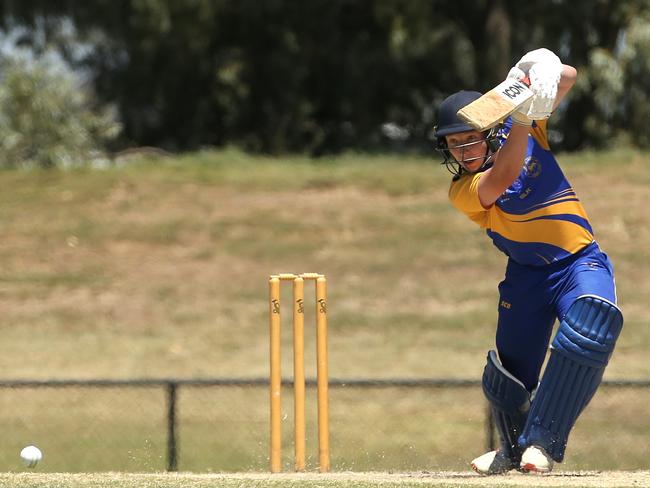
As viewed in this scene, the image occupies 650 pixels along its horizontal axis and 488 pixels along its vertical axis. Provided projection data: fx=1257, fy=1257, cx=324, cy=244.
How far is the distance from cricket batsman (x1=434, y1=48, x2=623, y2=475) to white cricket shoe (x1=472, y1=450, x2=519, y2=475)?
164mm

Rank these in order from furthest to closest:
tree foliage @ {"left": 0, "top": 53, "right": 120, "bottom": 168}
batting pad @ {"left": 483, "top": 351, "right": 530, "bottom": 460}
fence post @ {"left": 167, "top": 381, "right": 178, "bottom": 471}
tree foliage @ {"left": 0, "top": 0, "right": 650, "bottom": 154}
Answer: tree foliage @ {"left": 0, "top": 0, "right": 650, "bottom": 154} < tree foliage @ {"left": 0, "top": 53, "right": 120, "bottom": 168} < fence post @ {"left": 167, "top": 381, "right": 178, "bottom": 471} < batting pad @ {"left": 483, "top": 351, "right": 530, "bottom": 460}

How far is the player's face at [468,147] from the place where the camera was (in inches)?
193

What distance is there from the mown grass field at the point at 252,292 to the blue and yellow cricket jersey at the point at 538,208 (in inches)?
145

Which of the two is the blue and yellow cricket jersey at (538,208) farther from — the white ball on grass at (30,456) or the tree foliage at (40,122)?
the tree foliage at (40,122)

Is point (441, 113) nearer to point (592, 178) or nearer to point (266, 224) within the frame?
point (266, 224)

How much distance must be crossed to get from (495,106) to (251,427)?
656 centimetres

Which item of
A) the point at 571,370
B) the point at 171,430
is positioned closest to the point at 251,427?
the point at 171,430

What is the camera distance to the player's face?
16.1 feet

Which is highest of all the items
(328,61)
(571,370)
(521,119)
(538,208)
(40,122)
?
(328,61)

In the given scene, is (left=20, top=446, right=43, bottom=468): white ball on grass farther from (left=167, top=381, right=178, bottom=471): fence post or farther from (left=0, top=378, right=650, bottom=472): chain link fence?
(left=167, top=381, right=178, bottom=471): fence post

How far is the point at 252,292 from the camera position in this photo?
14688 millimetres

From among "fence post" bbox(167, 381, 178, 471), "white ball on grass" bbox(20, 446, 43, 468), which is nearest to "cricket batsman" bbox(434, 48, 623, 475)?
"white ball on grass" bbox(20, 446, 43, 468)

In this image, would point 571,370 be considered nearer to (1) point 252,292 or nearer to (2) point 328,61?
(1) point 252,292

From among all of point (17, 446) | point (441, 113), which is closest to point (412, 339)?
point (17, 446)
